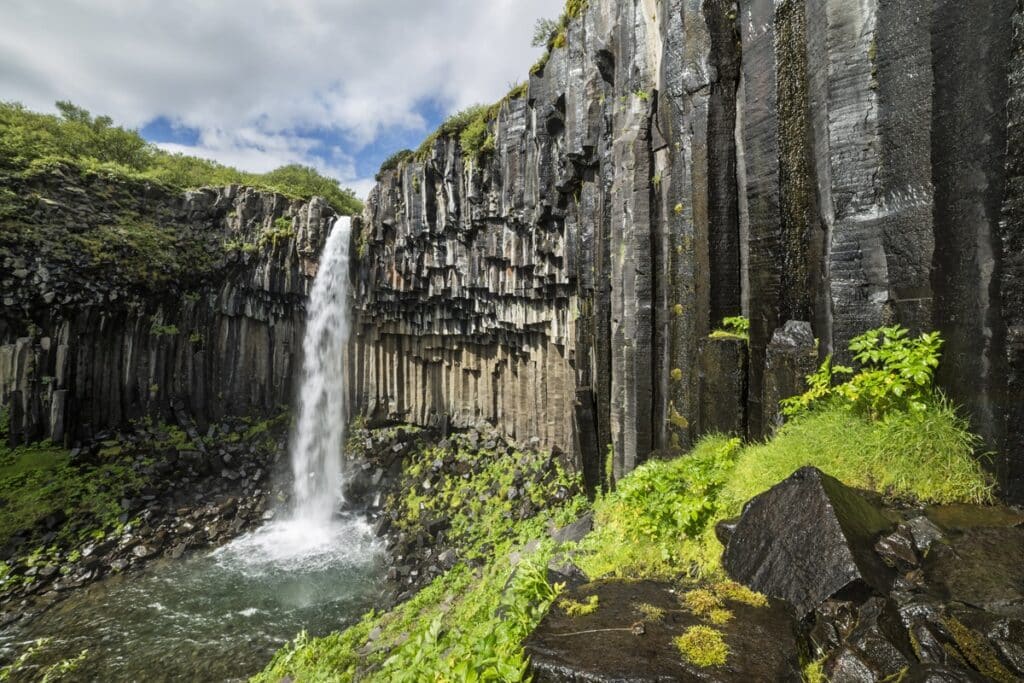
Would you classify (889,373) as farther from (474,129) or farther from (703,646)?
(474,129)

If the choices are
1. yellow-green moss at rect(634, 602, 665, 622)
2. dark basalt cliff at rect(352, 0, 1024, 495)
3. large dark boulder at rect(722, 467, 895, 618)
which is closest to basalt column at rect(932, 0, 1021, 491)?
dark basalt cliff at rect(352, 0, 1024, 495)

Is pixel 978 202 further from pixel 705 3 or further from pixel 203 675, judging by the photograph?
pixel 203 675

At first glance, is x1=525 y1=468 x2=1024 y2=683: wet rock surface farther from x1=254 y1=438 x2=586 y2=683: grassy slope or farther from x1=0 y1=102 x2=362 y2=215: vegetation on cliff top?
x1=0 y1=102 x2=362 y2=215: vegetation on cliff top

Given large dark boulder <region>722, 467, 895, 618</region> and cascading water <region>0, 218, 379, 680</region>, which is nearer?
large dark boulder <region>722, 467, 895, 618</region>

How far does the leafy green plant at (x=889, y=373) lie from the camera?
3.82 metres

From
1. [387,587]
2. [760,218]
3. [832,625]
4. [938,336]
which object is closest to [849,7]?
[760,218]

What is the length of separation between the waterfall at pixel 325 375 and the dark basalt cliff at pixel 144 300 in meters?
0.70

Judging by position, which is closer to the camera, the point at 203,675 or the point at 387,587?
the point at 203,675

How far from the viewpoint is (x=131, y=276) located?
17766 mm

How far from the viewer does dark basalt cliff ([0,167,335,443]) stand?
1582 centimetres

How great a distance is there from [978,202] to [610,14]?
295 inches

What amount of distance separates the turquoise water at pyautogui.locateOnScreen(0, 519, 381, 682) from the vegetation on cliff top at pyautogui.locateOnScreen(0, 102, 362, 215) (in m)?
16.0

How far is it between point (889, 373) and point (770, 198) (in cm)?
231

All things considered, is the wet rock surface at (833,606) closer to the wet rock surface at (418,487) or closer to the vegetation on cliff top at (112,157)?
the wet rock surface at (418,487)
